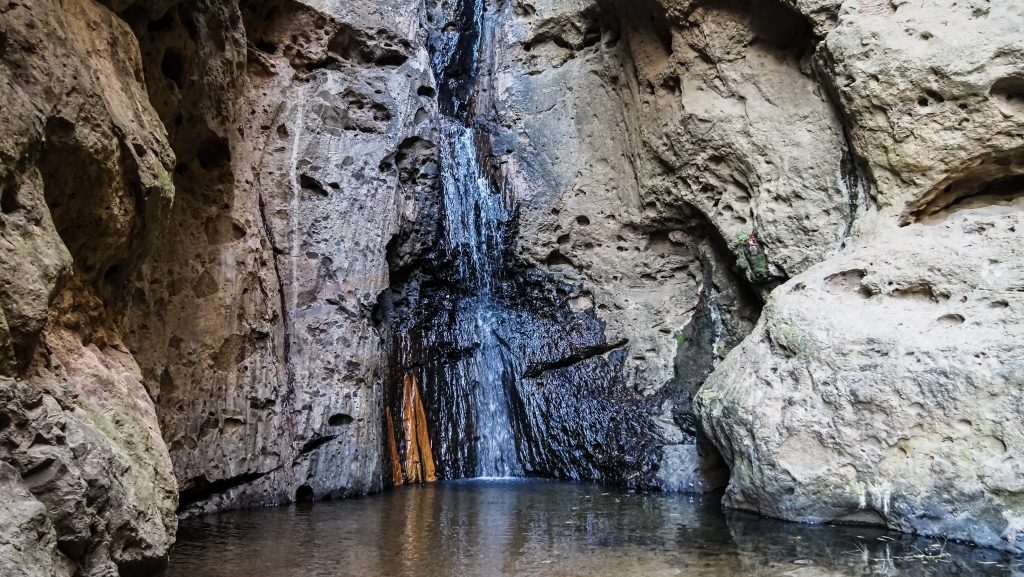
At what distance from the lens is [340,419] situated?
791 cm

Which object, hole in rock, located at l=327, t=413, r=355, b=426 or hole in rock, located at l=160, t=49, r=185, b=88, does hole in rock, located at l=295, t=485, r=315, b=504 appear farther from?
hole in rock, located at l=160, t=49, r=185, b=88

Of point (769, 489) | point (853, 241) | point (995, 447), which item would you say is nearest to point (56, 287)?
point (769, 489)

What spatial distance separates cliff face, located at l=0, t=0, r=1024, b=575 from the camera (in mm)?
3943

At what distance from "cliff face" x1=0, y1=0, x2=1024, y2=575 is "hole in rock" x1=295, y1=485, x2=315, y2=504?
52 millimetres

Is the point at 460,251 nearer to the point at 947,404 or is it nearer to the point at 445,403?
the point at 445,403

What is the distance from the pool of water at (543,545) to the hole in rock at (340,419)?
907mm

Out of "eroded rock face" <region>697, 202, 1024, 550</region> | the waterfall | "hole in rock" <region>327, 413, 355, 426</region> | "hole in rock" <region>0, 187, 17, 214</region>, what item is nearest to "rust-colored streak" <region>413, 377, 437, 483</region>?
the waterfall

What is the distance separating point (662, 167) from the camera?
9.51 metres

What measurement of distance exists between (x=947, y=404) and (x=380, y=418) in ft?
17.5

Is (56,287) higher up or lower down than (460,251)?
lower down

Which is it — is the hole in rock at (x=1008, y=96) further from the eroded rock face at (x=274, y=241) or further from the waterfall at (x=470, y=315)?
the eroded rock face at (x=274, y=241)

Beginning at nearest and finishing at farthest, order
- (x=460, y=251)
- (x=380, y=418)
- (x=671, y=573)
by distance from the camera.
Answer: (x=671, y=573) < (x=380, y=418) < (x=460, y=251)

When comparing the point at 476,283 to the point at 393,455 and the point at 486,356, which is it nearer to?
the point at 486,356

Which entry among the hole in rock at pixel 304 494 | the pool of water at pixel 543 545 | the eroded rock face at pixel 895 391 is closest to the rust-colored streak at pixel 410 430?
the hole in rock at pixel 304 494
